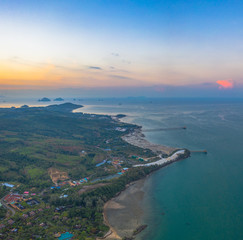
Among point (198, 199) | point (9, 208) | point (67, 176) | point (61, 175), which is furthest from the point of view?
point (61, 175)

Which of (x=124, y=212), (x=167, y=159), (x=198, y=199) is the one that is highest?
(x=167, y=159)

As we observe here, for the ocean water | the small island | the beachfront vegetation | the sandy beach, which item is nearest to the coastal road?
the small island

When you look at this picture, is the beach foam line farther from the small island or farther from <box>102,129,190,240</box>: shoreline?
<box>102,129,190,240</box>: shoreline

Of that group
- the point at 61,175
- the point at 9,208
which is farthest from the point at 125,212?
the point at 61,175

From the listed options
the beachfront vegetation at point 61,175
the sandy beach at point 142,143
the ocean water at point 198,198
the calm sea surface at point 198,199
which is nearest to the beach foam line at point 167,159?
the ocean water at point 198,198

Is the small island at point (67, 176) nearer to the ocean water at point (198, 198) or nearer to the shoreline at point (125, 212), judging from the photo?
the shoreline at point (125, 212)

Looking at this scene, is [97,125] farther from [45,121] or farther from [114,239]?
[114,239]

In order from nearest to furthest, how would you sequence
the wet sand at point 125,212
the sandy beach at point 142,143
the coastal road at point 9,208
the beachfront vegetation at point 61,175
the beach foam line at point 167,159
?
the beachfront vegetation at point 61,175
the wet sand at point 125,212
the coastal road at point 9,208
the beach foam line at point 167,159
the sandy beach at point 142,143

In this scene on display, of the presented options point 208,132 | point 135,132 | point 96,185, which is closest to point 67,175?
point 96,185

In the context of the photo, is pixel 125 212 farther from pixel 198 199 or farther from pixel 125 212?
pixel 198 199
